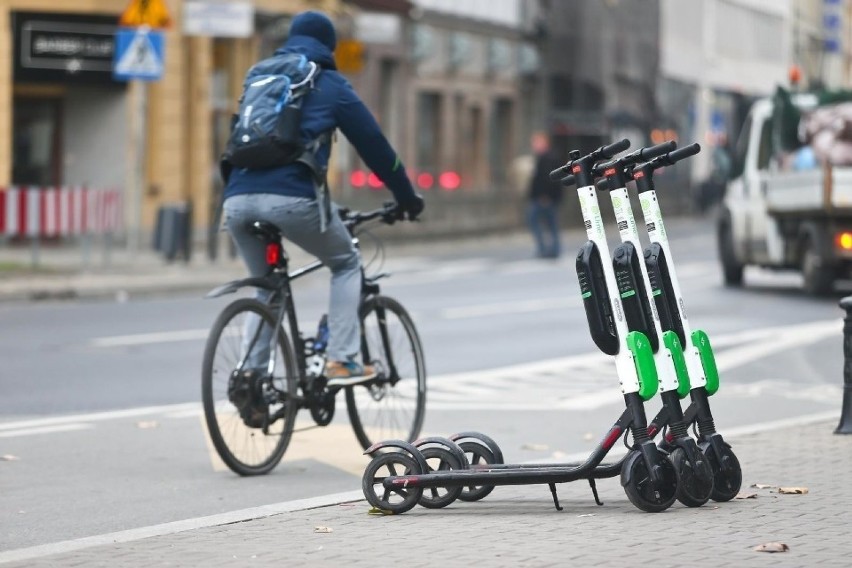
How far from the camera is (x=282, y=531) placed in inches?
289

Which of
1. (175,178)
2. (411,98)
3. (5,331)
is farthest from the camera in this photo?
(411,98)

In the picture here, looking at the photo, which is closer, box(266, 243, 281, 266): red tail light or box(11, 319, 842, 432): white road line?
box(266, 243, 281, 266): red tail light

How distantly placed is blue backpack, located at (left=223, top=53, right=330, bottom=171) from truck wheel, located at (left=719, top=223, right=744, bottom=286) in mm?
16356

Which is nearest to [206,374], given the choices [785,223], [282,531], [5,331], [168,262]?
[282,531]

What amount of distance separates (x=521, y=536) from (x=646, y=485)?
622 millimetres

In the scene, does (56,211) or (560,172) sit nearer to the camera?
(560,172)

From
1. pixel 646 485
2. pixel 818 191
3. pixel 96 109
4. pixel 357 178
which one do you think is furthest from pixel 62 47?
pixel 646 485

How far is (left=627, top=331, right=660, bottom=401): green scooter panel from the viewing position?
7492 millimetres

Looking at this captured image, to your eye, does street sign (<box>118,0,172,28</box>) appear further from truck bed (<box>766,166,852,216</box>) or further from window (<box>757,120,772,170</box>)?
truck bed (<box>766,166,852,216</box>)

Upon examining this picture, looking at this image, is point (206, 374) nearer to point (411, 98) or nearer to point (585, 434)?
point (585, 434)

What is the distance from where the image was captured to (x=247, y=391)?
906 cm

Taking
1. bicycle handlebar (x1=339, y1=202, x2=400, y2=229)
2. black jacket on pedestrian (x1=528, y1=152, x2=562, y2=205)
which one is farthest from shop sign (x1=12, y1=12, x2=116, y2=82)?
bicycle handlebar (x1=339, y1=202, x2=400, y2=229)

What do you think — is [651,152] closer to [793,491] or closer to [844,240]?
[793,491]

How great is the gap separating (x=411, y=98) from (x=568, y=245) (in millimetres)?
9594
